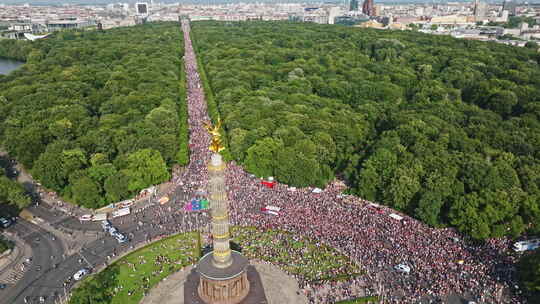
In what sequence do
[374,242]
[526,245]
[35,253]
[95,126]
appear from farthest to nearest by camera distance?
[95,126]
[374,242]
[35,253]
[526,245]

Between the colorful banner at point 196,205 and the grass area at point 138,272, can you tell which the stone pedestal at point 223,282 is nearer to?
the grass area at point 138,272

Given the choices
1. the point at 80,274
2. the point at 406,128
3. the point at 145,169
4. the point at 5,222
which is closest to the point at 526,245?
the point at 406,128

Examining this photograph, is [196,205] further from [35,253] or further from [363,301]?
[363,301]

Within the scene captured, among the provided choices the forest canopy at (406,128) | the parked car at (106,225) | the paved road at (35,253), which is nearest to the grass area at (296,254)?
the forest canopy at (406,128)

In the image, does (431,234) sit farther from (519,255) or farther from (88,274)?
(88,274)

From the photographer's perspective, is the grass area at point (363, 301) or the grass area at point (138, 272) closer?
the grass area at point (138, 272)

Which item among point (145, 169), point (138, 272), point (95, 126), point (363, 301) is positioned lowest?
point (363, 301)

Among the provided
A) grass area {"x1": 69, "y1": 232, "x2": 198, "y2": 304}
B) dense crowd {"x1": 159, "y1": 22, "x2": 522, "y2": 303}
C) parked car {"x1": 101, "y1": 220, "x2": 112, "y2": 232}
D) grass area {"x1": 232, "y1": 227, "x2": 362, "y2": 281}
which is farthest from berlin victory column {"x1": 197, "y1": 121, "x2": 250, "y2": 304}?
parked car {"x1": 101, "y1": 220, "x2": 112, "y2": 232}
